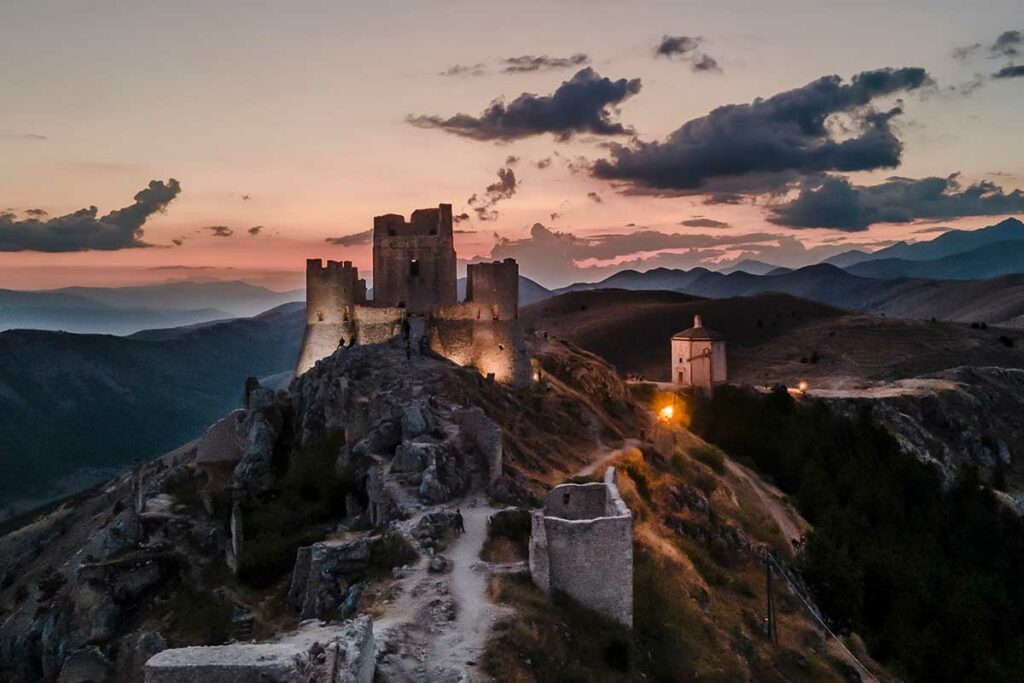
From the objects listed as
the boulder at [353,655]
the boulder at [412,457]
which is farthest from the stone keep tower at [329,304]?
the boulder at [353,655]

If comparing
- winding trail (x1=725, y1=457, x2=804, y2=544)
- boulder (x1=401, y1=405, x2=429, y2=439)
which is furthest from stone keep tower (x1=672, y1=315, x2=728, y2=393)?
boulder (x1=401, y1=405, x2=429, y2=439)

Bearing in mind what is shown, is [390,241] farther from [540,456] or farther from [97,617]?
[97,617]

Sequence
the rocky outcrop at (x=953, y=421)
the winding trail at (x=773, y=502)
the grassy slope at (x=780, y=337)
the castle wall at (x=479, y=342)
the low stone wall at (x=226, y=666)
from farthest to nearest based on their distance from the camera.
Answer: the grassy slope at (x=780, y=337) → the rocky outcrop at (x=953, y=421) → the castle wall at (x=479, y=342) → the winding trail at (x=773, y=502) → the low stone wall at (x=226, y=666)

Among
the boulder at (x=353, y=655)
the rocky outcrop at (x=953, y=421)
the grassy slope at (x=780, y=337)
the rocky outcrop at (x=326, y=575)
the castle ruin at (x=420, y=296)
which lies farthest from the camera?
the grassy slope at (x=780, y=337)

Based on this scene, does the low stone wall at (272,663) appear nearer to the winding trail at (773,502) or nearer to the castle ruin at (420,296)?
the castle ruin at (420,296)

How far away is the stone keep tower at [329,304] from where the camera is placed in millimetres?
42656

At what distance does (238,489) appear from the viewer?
1257 inches

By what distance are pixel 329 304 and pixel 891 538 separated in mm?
32207

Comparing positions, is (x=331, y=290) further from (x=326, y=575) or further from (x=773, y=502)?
(x=773, y=502)

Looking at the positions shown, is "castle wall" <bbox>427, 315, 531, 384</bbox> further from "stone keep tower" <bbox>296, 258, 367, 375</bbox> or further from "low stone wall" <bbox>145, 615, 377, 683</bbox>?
"low stone wall" <bbox>145, 615, 377, 683</bbox>

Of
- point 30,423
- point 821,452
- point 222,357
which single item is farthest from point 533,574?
point 222,357

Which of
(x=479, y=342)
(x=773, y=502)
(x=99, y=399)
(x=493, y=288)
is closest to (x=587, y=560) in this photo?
(x=479, y=342)

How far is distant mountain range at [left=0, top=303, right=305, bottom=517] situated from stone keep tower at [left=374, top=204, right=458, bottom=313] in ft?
222

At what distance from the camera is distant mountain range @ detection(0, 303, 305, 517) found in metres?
102
